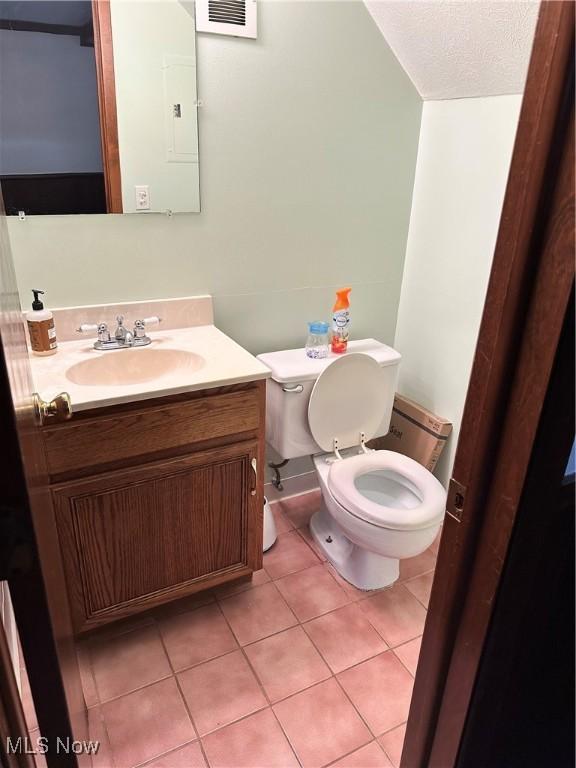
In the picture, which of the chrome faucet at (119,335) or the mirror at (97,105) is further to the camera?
the chrome faucet at (119,335)

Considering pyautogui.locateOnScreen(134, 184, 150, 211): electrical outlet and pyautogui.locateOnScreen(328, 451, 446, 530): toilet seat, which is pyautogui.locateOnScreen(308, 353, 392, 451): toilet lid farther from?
pyautogui.locateOnScreen(134, 184, 150, 211): electrical outlet

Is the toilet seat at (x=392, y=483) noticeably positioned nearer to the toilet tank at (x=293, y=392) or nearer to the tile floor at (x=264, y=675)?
the toilet tank at (x=293, y=392)

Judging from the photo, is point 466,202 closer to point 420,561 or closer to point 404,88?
point 404,88

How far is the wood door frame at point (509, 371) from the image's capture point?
66 centimetres

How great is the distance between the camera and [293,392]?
6.20 ft

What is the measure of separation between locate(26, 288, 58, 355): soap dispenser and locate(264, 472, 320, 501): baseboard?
1.10 meters

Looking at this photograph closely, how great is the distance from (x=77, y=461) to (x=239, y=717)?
0.83 meters

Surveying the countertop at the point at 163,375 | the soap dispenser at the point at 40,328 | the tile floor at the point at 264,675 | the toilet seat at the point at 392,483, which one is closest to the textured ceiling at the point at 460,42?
the countertop at the point at 163,375

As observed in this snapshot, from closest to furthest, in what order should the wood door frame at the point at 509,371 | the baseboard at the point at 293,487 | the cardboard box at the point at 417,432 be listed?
the wood door frame at the point at 509,371
the cardboard box at the point at 417,432
the baseboard at the point at 293,487

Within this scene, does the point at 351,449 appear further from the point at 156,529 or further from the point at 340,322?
the point at 156,529

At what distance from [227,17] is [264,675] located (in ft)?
6.42

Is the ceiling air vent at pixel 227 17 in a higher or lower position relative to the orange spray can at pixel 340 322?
higher

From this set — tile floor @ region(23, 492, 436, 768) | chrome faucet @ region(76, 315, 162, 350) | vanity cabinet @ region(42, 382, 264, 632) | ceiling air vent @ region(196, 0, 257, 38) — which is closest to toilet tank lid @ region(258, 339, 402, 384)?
vanity cabinet @ region(42, 382, 264, 632)

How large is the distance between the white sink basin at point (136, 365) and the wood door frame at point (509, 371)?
978 millimetres
